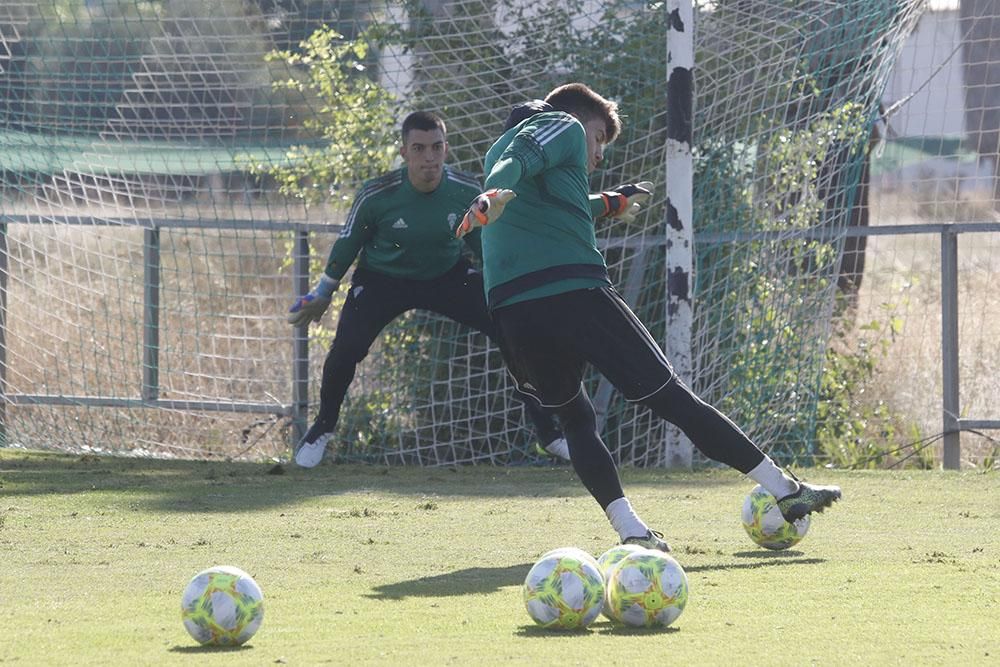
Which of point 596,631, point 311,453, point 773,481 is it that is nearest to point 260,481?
point 311,453

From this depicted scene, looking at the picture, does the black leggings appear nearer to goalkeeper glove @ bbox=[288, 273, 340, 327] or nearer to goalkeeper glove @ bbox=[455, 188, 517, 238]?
goalkeeper glove @ bbox=[455, 188, 517, 238]

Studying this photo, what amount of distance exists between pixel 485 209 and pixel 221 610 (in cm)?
172

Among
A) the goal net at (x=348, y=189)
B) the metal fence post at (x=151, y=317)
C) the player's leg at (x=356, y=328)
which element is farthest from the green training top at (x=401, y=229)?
the metal fence post at (x=151, y=317)

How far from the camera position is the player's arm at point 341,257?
30.7 feet

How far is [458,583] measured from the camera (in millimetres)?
5770

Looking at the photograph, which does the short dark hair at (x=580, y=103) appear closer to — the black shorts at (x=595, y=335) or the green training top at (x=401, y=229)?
the black shorts at (x=595, y=335)

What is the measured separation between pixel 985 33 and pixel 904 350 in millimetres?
2476

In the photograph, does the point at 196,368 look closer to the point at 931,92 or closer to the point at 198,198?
the point at 198,198

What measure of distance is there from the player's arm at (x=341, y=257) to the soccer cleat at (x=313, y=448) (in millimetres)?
734

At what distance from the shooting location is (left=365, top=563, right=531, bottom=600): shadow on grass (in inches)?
218

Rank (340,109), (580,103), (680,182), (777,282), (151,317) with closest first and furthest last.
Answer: (580,103) < (680,182) < (777,282) < (340,109) < (151,317)

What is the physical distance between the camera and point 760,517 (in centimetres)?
645

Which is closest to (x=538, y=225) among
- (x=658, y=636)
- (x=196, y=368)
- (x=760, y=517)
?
(x=760, y=517)

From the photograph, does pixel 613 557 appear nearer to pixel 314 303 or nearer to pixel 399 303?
pixel 399 303
